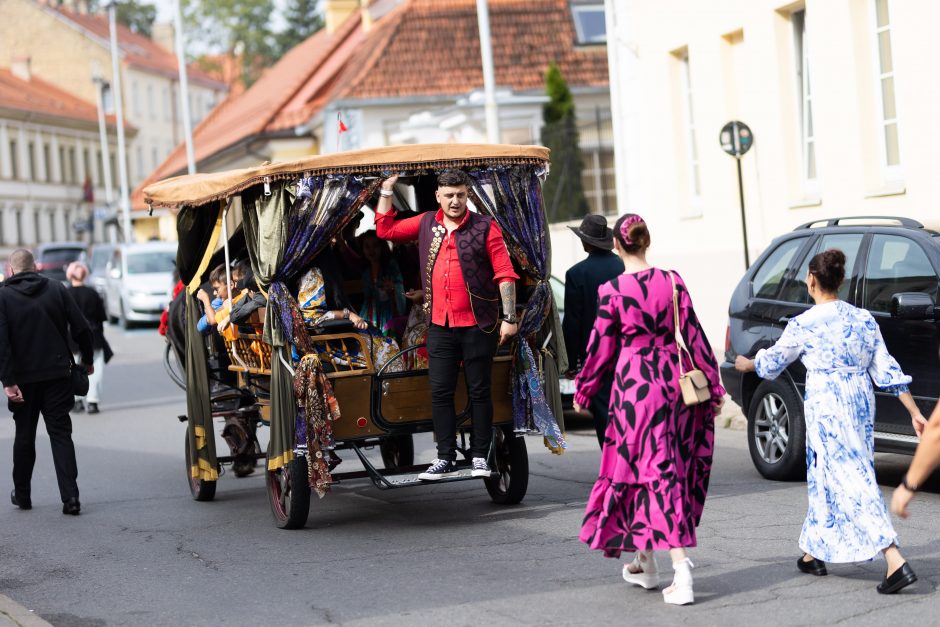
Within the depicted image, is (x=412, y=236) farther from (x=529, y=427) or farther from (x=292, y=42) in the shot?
Result: (x=292, y=42)

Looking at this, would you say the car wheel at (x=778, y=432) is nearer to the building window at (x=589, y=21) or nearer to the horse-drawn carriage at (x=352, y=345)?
the horse-drawn carriage at (x=352, y=345)

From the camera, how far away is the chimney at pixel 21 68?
3494 inches

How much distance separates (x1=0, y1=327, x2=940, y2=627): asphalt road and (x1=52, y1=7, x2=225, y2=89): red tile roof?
85.2 metres

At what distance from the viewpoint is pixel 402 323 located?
36.9ft

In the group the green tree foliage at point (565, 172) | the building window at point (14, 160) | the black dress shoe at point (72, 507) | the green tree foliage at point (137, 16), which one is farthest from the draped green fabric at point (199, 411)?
the green tree foliage at point (137, 16)

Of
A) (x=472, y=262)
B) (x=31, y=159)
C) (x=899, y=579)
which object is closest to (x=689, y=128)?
(x=472, y=262)

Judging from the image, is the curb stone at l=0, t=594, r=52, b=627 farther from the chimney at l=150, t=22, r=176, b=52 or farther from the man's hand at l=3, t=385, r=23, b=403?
the chimney at l=150, t=22, r=176, b=52

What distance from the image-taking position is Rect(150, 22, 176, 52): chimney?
11062 cm

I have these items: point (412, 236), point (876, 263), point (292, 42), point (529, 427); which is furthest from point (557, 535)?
point (292, 42)

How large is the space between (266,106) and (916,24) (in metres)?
33.3

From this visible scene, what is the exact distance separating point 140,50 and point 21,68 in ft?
36.7

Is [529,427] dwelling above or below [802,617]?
above

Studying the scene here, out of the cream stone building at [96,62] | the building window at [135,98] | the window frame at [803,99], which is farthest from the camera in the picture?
the building window at [135,98]

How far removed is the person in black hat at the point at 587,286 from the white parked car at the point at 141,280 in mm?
25810
